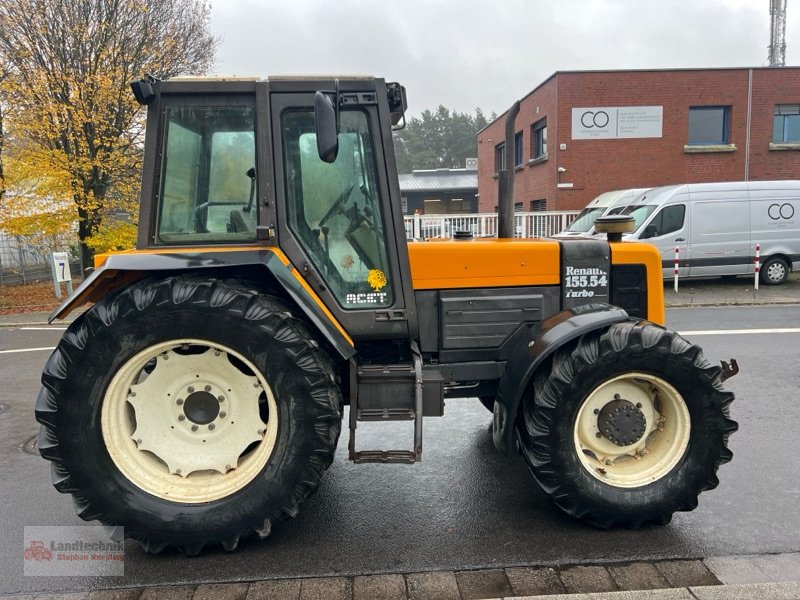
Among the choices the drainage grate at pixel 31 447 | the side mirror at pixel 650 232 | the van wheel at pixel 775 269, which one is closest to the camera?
the drainage grate at pixel 31 447

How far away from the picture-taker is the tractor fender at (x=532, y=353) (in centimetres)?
331

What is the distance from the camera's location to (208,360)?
3.32 metres

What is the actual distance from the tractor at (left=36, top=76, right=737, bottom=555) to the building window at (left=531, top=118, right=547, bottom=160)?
1951cm

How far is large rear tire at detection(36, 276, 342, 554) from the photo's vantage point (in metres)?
3.06

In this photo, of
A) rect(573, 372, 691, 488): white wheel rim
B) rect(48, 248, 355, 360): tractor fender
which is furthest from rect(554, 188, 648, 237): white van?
rect(48, 248, 355, 360): tractor fender

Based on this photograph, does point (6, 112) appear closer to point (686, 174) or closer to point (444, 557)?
point (444, 557)

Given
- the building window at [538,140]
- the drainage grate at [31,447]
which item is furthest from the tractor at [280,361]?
the building window at [538,140]

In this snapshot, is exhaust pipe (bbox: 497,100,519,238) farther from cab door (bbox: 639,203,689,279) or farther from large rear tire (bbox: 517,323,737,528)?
cab door (bbox: 639,203,689,279)

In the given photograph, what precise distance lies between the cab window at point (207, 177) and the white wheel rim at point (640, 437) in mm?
2156

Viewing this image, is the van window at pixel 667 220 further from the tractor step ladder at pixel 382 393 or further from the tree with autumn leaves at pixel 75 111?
the tree with autumn leaves at pixel 75 111

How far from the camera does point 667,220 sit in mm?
13617

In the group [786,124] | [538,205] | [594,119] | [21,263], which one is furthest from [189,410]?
[786,124]

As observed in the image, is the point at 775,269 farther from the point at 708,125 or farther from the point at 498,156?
the point at 498,156

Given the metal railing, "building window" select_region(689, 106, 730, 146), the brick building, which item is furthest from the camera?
"building window" select_region(689, 106, 730, 146)
